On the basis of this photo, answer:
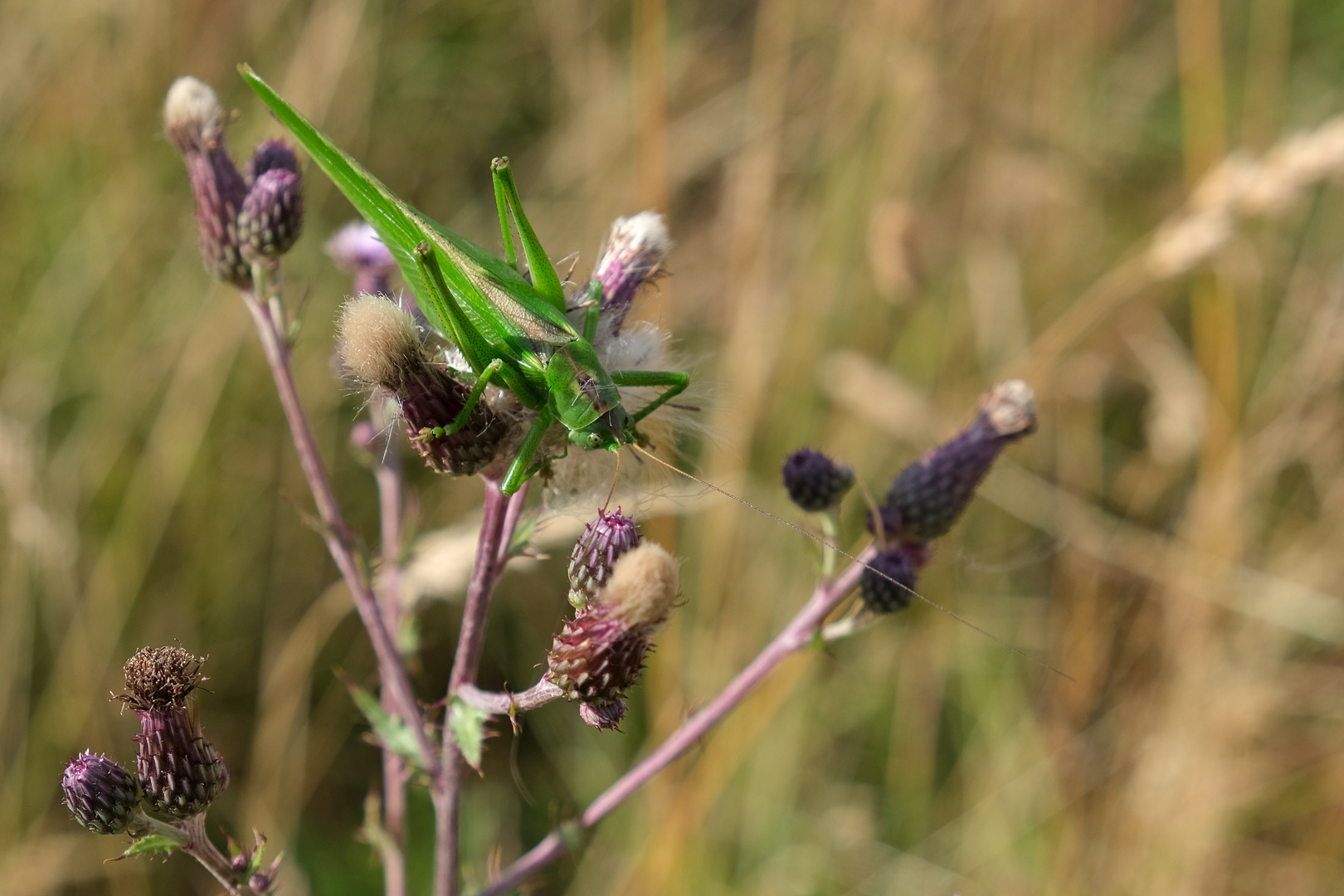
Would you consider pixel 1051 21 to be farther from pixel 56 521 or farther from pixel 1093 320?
pixel 56 521

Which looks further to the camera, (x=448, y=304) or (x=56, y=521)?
(x=56, y=521)

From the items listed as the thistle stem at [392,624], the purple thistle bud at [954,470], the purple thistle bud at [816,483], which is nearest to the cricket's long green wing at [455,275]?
the thistle stem at [392,624]

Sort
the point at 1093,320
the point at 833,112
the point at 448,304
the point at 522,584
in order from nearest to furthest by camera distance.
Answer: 1. the point at 448,304
2. the point at 1093,320
3. the point at 522,584
4. the point at 833,112

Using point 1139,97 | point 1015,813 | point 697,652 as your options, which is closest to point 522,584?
point 697,652

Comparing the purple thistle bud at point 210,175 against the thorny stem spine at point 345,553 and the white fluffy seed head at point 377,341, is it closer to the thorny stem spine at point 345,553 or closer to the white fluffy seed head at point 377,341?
the thorny stem spine at point 345,553

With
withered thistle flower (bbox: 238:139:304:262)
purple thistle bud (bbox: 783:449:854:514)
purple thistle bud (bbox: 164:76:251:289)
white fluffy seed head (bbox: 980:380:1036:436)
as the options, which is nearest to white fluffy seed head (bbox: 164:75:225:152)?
purple thistle bud (bbox: 164:76:251:289)
